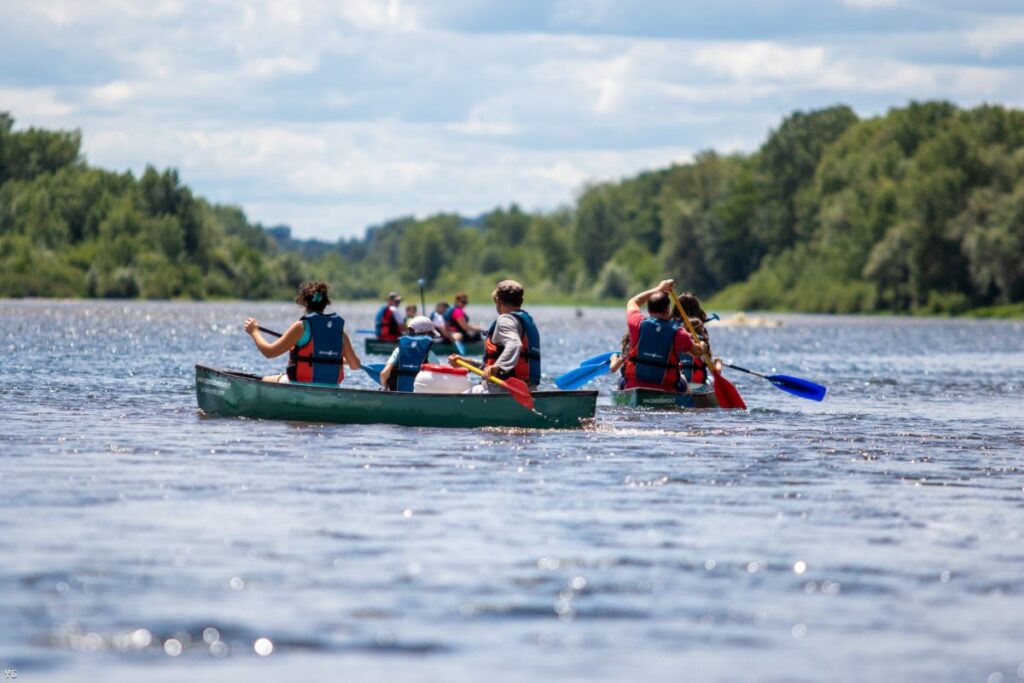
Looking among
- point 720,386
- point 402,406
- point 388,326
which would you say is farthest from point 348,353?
point 388,326

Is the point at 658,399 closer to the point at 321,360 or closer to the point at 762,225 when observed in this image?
the point at 321,360

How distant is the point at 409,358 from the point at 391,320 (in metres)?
22.4

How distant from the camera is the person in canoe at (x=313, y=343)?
19.6m

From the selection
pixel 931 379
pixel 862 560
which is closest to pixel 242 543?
pixel 862 560

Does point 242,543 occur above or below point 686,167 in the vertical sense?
below

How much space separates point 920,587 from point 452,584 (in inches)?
112

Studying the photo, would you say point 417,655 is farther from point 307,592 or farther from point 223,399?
point 223,399

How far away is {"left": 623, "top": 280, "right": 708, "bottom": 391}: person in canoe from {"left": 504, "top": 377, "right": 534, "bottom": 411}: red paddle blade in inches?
146

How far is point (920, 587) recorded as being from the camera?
10570mm

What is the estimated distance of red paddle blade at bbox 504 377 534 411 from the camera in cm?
1909

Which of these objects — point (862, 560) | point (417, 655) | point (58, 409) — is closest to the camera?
point (417, 655)

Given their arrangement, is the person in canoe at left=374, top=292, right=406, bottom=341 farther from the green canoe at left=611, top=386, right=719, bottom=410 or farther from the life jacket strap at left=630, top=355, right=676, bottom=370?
the life jacket strap at left=630, top=355, right=676, bottom=370

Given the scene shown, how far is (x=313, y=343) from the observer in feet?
66.1

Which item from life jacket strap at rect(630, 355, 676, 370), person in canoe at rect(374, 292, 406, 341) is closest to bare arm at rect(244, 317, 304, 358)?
life jacket strap at rect(630, 355, 676, 370)
